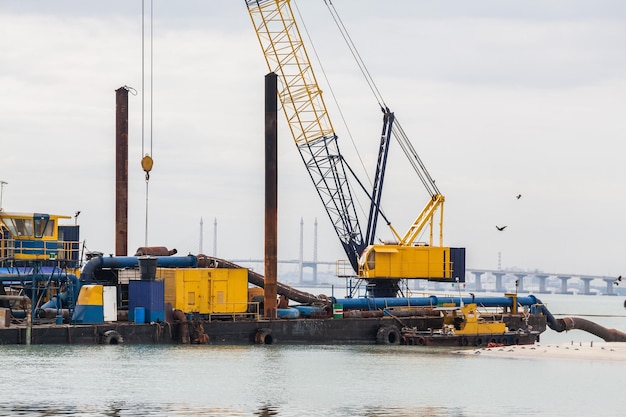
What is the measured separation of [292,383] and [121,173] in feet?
93.9

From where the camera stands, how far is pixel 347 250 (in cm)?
9919

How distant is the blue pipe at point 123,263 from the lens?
236ft

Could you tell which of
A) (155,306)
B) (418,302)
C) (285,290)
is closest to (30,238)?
(155,306)

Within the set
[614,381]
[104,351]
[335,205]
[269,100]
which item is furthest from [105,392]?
[335,205]

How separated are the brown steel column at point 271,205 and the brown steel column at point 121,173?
10.9 m

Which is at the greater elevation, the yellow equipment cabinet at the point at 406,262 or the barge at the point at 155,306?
the yellow equipment cabinet at the point at 406,262

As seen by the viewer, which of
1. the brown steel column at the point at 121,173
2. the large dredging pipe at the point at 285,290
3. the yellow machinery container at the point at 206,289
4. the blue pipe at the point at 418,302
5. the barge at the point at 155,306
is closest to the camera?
the barge at the point at 155,306

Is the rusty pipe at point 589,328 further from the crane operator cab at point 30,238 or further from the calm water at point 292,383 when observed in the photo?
the crane operator cab at point 30,238

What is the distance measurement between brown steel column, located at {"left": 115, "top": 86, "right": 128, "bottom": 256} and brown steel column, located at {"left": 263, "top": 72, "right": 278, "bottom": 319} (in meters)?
10.9

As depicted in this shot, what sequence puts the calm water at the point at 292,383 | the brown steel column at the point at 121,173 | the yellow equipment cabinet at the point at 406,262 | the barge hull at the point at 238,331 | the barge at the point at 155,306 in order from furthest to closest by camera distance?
the yellow equipment cabinet at the point at 406,262, the brown steel column at the point at 121,173, the barge at the point at 155,306, the barge hull at the point at 238,331, the calm water at the point at 292,383

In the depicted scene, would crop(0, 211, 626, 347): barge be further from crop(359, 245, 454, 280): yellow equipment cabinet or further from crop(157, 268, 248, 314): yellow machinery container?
crop(359, 245, 454, 280): yellow equipment cabinet

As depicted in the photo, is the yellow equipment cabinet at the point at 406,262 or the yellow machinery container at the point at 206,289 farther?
the yellow equipment cabinet at the point at 406,262

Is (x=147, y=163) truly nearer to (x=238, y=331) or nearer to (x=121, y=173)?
(x=121, y=173)

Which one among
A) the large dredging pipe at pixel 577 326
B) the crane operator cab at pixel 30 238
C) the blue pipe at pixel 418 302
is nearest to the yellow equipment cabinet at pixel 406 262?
the blue pipe at pixel 418 302
